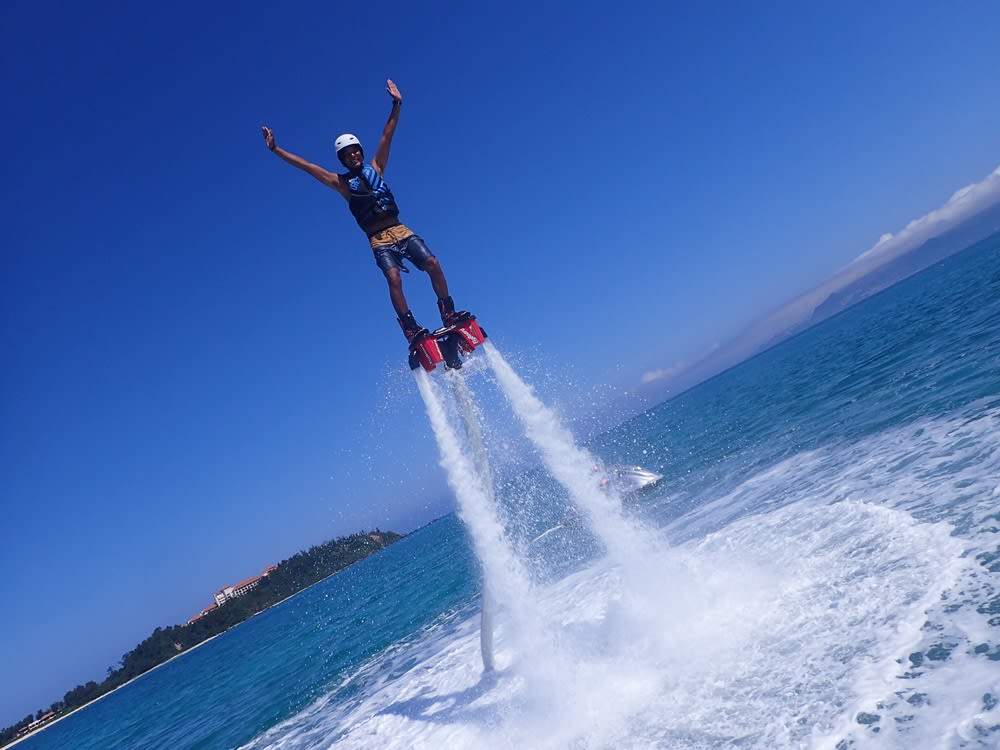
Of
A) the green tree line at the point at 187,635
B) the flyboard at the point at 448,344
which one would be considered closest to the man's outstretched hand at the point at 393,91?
the flyboard at the point at 448,344

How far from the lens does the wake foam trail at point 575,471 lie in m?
8.74

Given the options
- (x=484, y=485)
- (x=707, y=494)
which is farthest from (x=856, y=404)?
(x=484, y=485)

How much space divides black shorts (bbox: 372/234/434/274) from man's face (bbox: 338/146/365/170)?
1142 millimetres

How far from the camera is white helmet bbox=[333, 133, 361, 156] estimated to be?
8.74 meters

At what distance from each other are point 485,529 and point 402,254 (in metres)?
3.99

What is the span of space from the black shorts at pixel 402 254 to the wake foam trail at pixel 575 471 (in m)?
1.51

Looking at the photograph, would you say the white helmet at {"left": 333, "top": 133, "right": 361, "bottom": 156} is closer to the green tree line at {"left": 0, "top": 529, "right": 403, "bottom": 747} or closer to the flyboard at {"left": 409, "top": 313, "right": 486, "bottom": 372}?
the flyboard at {"left": 409, "top": 313, "right": 486, "bottom": 372}

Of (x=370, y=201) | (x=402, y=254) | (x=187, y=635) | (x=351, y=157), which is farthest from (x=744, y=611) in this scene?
(x=187, y=635)

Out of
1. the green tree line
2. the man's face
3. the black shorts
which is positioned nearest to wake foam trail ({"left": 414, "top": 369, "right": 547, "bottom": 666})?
the black shorts

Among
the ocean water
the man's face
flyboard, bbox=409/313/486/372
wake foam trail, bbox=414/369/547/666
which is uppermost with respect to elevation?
the man's face

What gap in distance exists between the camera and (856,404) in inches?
683

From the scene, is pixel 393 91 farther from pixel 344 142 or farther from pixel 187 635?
pixel 187 635

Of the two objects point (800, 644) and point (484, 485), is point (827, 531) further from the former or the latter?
point (484, 485)

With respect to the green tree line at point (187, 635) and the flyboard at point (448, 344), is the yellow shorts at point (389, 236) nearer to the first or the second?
the flyboard at point (448, 344)
